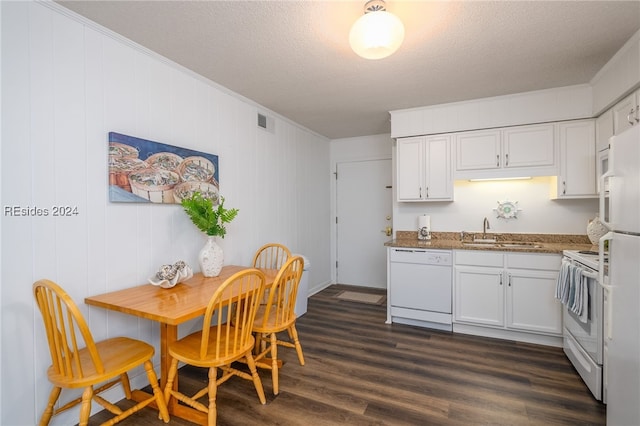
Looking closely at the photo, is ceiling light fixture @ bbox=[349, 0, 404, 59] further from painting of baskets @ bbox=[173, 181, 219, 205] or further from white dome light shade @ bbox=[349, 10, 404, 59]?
painting of baskets @ bbox=[173, 181, 219, 205]

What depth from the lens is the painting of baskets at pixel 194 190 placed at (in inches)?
97.3

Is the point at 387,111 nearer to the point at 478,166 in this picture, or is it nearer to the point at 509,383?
the point at 478,166

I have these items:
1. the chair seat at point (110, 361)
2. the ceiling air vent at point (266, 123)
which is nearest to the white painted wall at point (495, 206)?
the ceiling air vent at point (266, 123)

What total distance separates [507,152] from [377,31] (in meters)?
2.32

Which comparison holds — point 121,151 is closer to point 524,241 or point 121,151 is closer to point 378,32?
point 378,32

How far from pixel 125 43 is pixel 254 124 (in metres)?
1.43

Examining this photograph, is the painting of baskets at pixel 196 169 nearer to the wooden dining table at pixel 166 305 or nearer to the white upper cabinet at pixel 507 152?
the wooden dining table at pixel 166 305

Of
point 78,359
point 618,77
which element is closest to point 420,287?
point 618,77

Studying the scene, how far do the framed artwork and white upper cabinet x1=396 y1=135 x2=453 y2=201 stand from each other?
7.13 ft

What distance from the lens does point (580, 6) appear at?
1.80 meters

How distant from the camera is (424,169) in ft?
11.9

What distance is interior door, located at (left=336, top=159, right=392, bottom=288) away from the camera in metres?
4.79

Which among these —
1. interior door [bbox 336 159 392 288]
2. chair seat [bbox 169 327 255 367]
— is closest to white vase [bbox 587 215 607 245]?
interior door [bbox 336 159 392 288]

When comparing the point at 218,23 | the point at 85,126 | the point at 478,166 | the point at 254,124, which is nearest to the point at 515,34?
the point at 478,166
